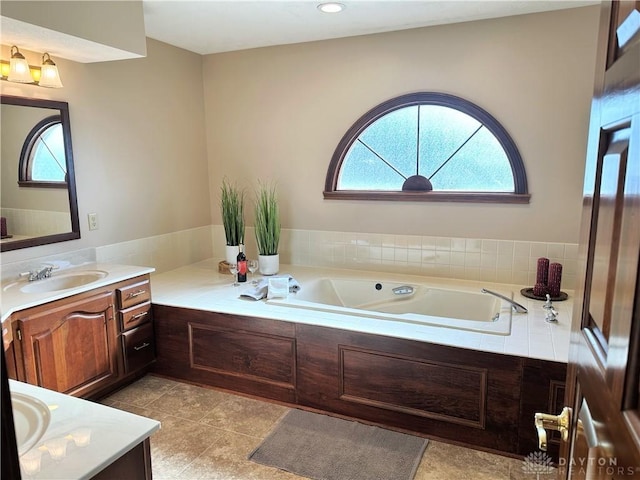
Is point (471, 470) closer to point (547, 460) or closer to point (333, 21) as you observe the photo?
point (547, 460)

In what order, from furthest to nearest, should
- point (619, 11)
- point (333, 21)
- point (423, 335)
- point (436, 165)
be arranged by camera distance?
point (436, 165)
point (333, 21)
point (423, 335)
point (619, 11)

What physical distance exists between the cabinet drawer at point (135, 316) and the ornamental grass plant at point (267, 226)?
1010 millimetres

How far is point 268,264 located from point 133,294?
3.61 feet

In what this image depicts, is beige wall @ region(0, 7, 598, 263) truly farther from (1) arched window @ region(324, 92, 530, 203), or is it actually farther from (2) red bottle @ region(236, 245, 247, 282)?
(2) red bottle @ region(236, 245, 247, 282)

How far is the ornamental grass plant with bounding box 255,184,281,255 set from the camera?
12.1 ft

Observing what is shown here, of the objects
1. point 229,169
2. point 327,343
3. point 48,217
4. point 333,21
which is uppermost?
point 333,21

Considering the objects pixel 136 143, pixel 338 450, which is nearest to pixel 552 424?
pixel 338 450

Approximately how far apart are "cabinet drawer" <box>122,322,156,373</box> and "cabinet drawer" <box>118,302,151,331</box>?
0.13ft

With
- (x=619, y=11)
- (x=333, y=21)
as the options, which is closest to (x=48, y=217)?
(x=333, y=21)

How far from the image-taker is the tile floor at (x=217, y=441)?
2238mm

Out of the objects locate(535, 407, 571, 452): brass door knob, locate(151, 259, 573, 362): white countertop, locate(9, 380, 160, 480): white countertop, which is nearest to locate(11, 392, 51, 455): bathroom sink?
locate(9, 380, 160, 480): white countertop

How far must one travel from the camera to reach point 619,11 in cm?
75

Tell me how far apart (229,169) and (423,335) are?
2.45 m

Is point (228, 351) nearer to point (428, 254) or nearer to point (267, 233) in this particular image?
point (267, 233)
